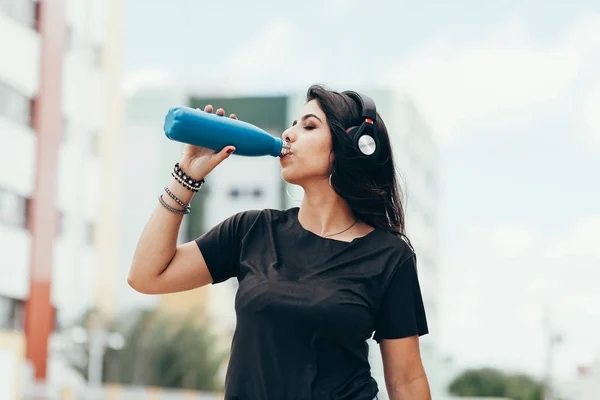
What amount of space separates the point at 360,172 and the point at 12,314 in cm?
1666

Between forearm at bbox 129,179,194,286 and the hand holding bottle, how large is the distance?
0.03 meters

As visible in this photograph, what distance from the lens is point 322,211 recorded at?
1.72m

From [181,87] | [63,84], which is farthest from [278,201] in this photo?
[63,84]

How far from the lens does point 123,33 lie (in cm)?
2345

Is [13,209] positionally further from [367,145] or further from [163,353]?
[367,145]

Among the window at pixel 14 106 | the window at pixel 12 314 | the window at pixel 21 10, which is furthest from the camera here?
the window at pixel 21 10

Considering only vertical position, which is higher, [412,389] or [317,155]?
[317,155]

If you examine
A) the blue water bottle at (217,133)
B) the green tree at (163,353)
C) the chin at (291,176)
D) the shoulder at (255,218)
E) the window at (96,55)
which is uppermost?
the window at (96,55)

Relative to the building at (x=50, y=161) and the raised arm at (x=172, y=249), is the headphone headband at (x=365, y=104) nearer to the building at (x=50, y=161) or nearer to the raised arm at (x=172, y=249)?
the raised arm at (x=172, y=249)

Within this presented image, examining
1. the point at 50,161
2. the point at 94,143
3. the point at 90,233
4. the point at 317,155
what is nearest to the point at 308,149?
the point at 317,155

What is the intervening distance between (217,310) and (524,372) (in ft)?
26.7

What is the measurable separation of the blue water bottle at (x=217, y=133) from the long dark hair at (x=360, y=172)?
0.09 meters

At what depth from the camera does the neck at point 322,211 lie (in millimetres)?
1710

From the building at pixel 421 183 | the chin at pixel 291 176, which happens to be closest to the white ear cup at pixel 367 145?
the chin at pixel 291 176
